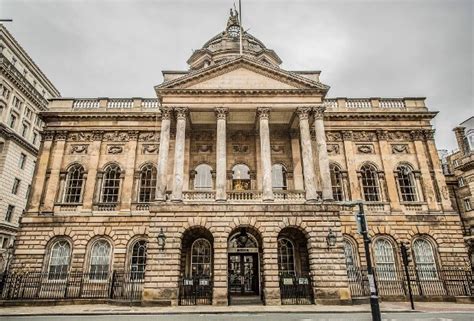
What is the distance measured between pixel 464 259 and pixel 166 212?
1854cm

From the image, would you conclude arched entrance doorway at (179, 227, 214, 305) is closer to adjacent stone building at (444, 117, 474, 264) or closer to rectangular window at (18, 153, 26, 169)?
rectangular window at (18, 153, 26, 169)

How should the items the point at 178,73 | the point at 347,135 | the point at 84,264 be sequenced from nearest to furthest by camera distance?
the point at 84,264
the point at 178,73
the point at 347,135

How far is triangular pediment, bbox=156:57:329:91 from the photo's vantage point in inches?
751

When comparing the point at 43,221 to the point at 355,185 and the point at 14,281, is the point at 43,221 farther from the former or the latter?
the point at 355,185

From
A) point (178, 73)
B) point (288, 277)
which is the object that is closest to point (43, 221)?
point (178, 73)

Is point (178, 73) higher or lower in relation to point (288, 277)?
higher

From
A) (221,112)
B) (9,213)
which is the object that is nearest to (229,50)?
(221,112)

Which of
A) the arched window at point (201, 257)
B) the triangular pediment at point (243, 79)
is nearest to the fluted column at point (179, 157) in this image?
the triangular pediment at point (243, 79)

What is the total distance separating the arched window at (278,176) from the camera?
2083 cm

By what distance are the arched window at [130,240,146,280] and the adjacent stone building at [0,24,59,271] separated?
16.2 meters

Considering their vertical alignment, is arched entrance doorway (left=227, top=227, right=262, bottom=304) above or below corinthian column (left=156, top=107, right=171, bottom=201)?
below

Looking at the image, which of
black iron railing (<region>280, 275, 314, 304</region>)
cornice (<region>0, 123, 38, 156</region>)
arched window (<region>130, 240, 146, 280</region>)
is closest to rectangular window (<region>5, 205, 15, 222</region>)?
cornice (<region>0, 123, 38, 156</region>)

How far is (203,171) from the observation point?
21.1 metres

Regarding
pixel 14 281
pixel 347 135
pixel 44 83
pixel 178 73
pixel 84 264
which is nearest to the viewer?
pixel 14 281
